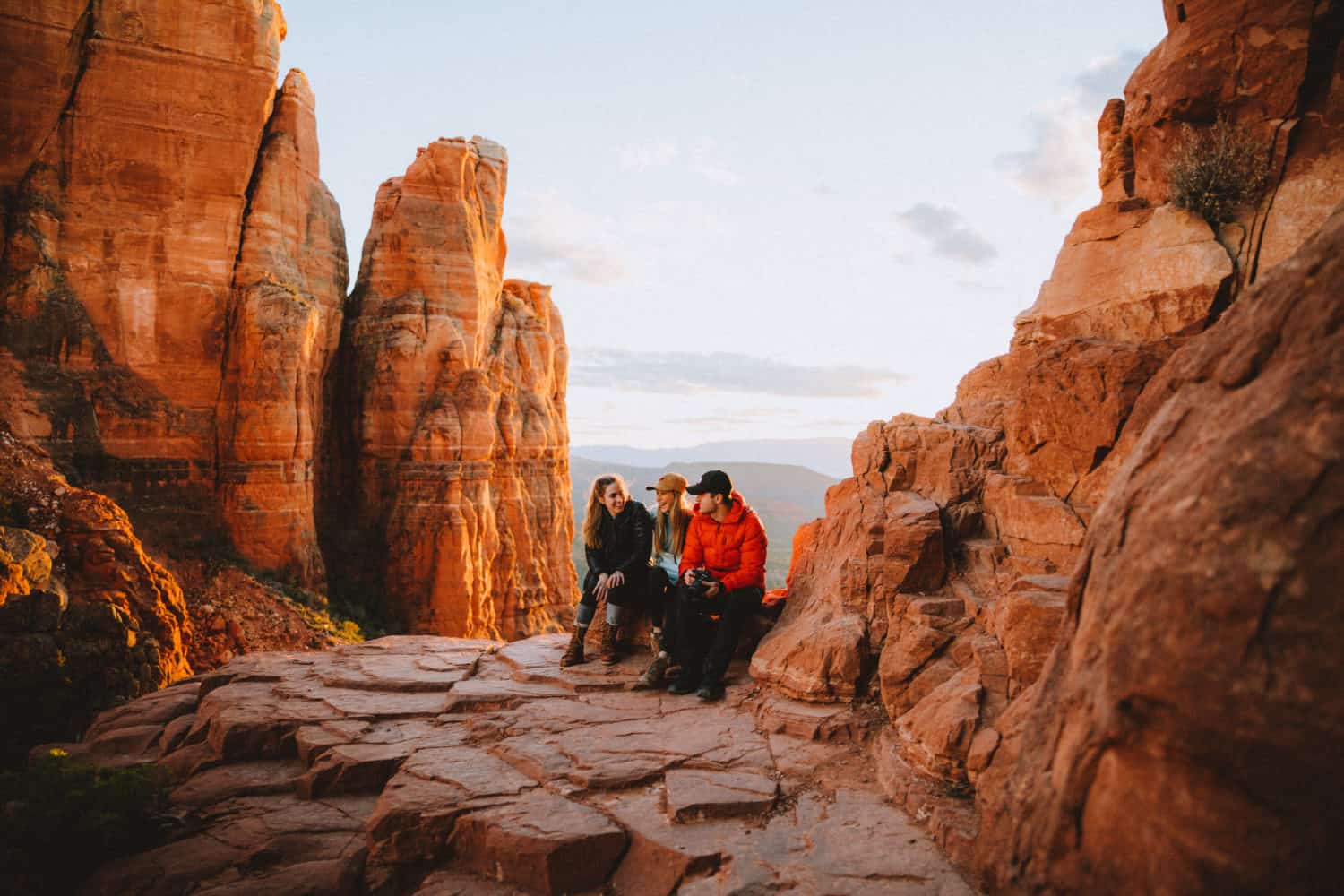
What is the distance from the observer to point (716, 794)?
14.4 feet

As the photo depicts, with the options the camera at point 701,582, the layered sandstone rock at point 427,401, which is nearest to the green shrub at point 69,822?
the camera at point 701,582

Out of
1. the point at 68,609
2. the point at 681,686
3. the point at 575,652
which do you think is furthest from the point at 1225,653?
the point at 68,609

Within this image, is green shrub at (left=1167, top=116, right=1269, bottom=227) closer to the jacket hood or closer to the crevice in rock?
the jacket hood

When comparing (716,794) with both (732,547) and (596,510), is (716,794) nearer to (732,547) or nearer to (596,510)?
(732,547)

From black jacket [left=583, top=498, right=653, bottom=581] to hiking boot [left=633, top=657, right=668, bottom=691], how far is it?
1.01 metres

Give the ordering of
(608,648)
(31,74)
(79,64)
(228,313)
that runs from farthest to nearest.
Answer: (228,313), (79,64), (31,74), (608,648)

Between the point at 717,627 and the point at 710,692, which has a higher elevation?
the point at 717,627

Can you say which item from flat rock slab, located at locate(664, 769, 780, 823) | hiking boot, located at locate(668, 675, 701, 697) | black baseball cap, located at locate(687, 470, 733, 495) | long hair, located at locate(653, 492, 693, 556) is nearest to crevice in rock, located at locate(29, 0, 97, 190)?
long hair, located at locate(653, 492, 693, 556)

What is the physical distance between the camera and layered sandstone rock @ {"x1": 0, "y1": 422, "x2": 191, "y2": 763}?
7.26 metres

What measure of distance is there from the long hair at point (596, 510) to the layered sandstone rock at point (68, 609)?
18.7 ft

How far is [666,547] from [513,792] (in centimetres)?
325

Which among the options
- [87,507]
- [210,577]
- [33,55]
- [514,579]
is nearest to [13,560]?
[87,507]

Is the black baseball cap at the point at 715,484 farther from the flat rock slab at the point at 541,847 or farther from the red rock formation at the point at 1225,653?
the red rock formation at the point at 1225,653

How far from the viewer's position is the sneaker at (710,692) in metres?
6.12
